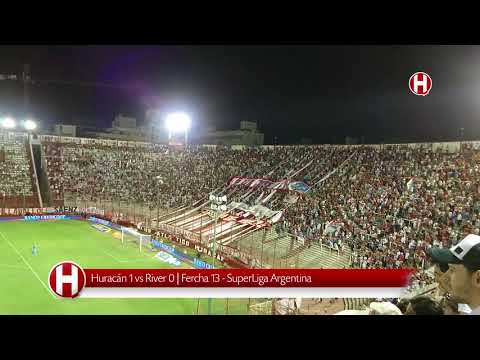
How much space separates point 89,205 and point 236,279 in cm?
1818

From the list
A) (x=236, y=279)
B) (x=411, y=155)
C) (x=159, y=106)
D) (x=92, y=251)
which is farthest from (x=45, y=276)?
(x=411, y=155)

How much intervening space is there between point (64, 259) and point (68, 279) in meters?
8.98

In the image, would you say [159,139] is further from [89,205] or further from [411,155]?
[89,205]

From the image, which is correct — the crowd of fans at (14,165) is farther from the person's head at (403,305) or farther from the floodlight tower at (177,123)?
the person's head at (403,305)

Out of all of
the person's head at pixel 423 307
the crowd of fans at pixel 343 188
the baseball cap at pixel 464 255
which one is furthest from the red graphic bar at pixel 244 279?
the baseball cap at pixel 464 255

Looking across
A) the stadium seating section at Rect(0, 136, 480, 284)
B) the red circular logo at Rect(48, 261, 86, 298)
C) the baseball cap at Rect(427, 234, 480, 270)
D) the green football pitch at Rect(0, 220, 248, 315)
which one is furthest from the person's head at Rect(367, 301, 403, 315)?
the red circular logo at Rect(48, 261, 86, 298)

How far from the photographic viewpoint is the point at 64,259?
50.2 feet

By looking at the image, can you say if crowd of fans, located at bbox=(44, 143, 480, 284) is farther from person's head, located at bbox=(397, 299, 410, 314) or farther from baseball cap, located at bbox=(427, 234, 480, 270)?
baseball cap, located at bbox=(427, 234, 480, 270)

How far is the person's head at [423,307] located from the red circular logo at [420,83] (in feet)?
14.8

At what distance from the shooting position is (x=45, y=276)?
540 inches

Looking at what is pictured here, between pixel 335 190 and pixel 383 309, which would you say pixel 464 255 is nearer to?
pixel 383 309

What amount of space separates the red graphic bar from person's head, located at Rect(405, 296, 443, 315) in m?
1.16

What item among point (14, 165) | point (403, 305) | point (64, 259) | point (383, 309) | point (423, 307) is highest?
point (14, 165)

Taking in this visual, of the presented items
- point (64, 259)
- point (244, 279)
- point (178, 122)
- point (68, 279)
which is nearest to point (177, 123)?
point (178, 122)
